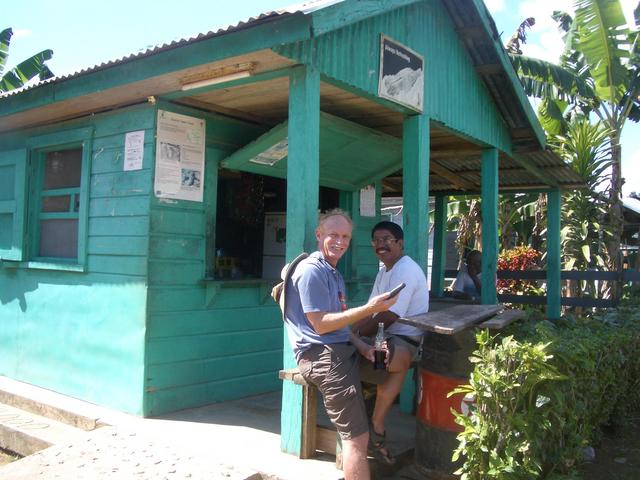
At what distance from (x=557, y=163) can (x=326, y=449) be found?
5999 mm

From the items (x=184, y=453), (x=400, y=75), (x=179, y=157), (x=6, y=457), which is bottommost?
(x=6, y=457)

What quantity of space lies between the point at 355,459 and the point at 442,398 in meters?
0.74

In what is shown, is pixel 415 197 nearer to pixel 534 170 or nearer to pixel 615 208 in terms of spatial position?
pixel 534 170

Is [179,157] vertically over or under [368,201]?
over

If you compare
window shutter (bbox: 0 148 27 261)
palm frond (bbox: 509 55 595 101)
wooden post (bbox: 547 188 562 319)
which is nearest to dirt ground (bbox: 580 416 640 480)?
wooden post (bbox: 547 188 562 319)

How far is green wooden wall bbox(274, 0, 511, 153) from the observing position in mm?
4285

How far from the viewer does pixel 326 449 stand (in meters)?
4.01

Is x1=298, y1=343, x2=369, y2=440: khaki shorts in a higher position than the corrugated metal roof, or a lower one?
lower

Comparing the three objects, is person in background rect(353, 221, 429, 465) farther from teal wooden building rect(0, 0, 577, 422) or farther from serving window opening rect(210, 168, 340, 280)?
serving window opening rect(210, 168, 340, 280)

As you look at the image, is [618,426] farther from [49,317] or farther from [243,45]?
[49,317]

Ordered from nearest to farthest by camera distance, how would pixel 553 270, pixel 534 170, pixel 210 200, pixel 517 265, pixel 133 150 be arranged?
pixel 133 150, pixel 210 200, pixel 534 170, pixel 553 270, pixel 517 265

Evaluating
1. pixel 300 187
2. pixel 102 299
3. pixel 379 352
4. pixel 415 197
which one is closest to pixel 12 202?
pixel 102 299

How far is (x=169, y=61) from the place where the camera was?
4.36 metres

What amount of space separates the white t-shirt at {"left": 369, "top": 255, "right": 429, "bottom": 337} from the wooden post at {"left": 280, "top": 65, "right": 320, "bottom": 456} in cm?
63
